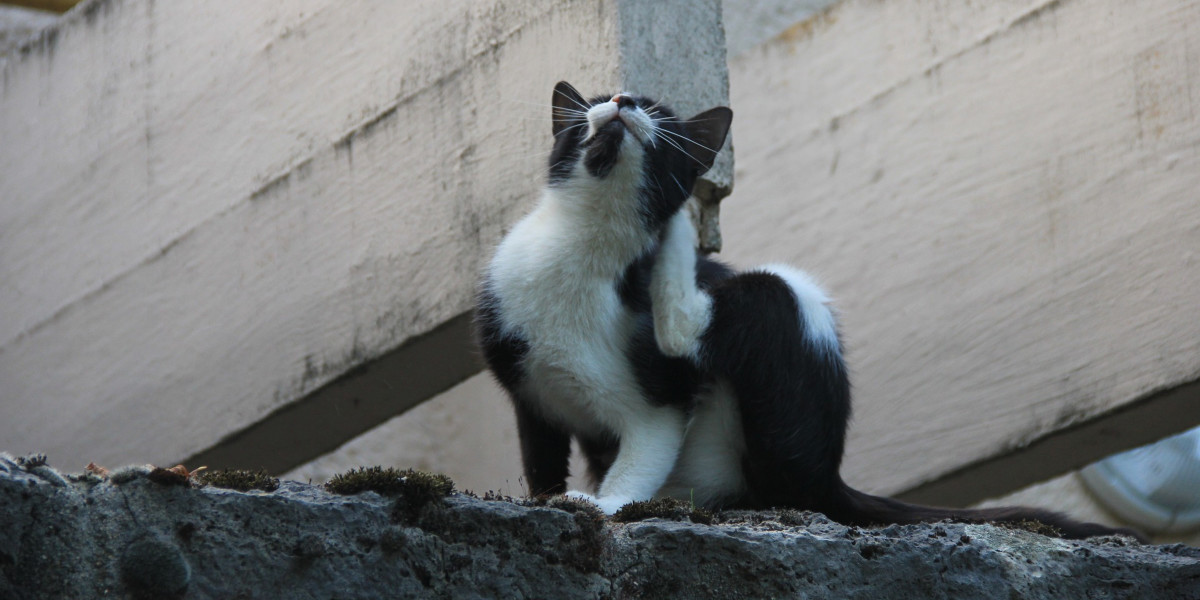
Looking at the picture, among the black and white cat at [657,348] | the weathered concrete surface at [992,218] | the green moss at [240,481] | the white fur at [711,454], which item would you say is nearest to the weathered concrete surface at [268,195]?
the black and white cat at [657,348]

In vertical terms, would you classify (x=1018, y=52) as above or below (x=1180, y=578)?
above

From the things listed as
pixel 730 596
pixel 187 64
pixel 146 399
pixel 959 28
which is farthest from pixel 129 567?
pixel 959 28

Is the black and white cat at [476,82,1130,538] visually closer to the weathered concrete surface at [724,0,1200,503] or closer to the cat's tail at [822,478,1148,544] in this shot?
the cat's tail at [822,478,1148,544]

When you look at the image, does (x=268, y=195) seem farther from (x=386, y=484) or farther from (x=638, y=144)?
(x=386, y=484)

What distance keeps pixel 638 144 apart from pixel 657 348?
1.58 feet

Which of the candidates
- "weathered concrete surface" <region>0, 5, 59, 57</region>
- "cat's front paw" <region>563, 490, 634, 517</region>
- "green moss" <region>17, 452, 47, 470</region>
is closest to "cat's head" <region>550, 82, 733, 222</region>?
"cat's front paw" <region>563, 490, 634, 517</region>

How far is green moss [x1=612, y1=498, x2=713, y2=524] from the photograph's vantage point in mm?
2256

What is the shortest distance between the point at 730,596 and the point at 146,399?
11.2ft

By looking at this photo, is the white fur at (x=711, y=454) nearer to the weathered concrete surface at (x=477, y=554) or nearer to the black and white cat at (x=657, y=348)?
the black and white cat at (x=657, y=348)

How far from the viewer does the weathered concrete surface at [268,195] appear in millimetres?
3881

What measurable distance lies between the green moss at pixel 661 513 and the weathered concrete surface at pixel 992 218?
8.51 feet

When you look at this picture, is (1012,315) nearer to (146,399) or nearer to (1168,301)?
(1168,301)

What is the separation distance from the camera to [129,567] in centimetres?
175

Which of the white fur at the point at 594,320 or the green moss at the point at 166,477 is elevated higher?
the white fur at the point at 594,320
